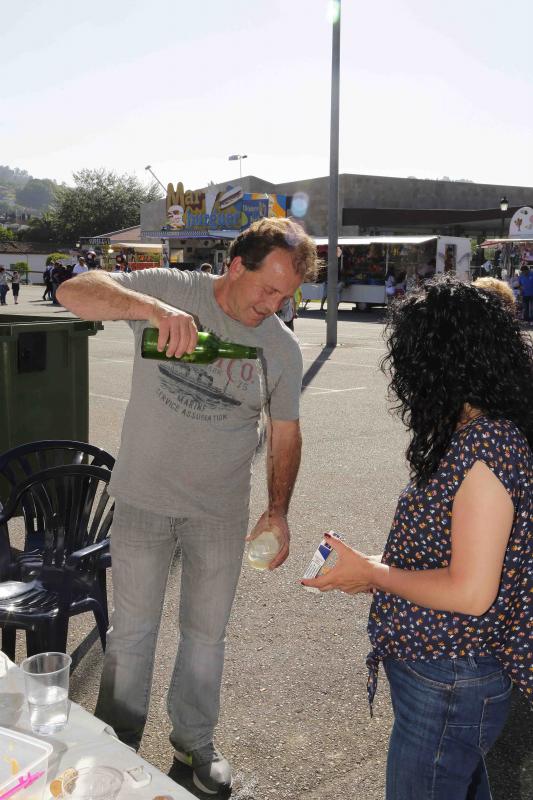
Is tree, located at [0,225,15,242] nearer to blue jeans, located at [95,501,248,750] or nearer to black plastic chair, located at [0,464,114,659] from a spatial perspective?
black plastic chair, located at [0,464,114,659]

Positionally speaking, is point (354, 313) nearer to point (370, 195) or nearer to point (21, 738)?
point (370, 195)

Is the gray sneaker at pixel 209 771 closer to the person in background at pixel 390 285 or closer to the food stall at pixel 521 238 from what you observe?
the person in background at pixel 390 285

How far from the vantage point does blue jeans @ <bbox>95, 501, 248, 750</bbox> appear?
97.9 inches

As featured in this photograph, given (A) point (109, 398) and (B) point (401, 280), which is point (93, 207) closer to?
(B) point (401, 280)

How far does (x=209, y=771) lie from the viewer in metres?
2.58

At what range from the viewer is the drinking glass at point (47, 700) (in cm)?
165

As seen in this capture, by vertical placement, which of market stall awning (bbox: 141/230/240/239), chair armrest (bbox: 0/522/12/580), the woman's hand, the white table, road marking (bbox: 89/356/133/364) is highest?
market stall awning (bbox: 141/230/240/239)

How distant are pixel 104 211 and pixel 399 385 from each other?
8504 centimetres

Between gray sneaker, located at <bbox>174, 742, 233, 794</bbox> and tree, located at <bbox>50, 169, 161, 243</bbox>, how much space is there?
268 ft

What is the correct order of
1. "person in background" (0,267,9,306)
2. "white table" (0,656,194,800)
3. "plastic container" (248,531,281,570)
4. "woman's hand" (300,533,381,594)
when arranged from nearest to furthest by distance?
"white table" (0,656,194,800) → "woman's hand" (300,533,381,594) → "plastic container" (248,531,281,570) → "person in background" (0,267,9,306)

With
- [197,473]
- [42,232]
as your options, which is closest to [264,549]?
[197,473]

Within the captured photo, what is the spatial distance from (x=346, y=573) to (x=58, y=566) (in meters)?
1.80

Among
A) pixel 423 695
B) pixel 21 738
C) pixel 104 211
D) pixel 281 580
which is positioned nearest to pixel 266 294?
pixel 423 695

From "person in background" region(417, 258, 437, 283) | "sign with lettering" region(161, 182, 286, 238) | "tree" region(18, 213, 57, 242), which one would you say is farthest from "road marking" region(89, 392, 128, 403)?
"tree" region(18, 213, 57, 242)
